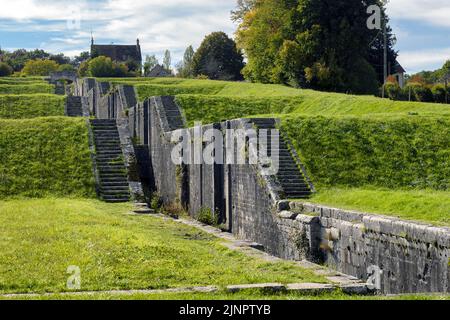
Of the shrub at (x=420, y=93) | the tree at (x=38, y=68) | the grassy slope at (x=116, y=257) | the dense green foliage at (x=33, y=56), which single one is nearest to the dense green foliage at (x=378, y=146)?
the grassy slope at (x=116, y=257)

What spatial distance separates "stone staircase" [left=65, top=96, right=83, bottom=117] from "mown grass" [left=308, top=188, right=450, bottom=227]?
2356 cm

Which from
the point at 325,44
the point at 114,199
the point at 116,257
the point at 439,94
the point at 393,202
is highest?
the point at 325,44

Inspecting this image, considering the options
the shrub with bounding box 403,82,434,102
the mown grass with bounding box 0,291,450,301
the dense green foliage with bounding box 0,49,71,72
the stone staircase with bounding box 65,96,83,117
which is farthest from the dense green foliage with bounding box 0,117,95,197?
the dense green foliage with bounding box 0,49,71,72

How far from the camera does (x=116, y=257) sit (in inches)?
421

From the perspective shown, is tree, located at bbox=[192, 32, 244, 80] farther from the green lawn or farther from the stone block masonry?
the stone block masonry

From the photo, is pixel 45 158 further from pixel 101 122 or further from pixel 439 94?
pixel 439 94

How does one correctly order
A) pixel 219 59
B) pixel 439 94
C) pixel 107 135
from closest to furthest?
pixel 107 135 < pixel 439 94 < pixel 219 59

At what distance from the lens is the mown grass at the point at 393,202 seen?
12.3 m

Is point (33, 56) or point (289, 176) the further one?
point (33, 56)

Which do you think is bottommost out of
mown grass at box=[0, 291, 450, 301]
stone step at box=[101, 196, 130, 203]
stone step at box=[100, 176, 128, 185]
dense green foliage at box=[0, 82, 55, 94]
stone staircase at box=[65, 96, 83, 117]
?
stone step at box=[101, 196, 130, 203]

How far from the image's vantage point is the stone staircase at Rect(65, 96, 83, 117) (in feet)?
125

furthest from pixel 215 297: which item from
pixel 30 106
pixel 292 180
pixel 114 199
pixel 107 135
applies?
pixel 30 106

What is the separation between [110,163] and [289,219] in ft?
34.2
